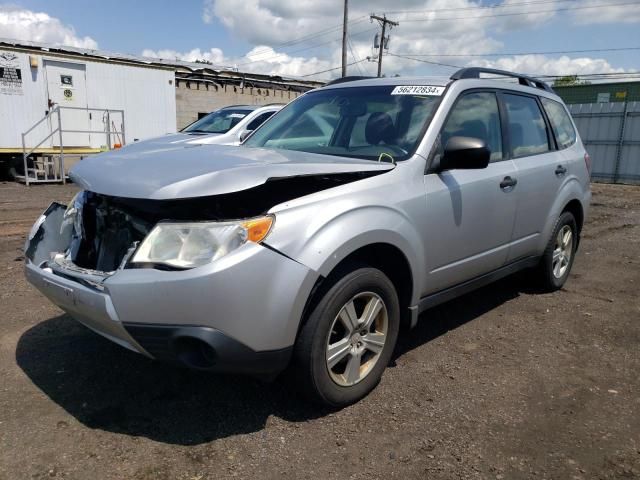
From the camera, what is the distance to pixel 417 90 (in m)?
3.63

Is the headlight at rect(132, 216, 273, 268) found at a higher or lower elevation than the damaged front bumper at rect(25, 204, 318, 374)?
higher

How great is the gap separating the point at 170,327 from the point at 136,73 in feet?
50.8

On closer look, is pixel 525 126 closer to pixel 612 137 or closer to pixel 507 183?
pixel 507 183

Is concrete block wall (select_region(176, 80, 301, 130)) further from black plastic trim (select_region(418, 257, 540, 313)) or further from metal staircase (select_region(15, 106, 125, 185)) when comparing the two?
black plastic trim (select_region(418, 257, 540, 313))

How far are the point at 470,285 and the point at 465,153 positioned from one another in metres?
1.06

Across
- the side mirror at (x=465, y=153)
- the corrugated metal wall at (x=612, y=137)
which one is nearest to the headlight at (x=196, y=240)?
the side mirror at (x=465, y=153)

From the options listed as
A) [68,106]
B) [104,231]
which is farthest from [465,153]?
[68,106]

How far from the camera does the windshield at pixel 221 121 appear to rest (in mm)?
9930

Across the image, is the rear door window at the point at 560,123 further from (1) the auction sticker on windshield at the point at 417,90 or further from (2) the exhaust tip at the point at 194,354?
(2) the exhaust tip at the point at 194,354

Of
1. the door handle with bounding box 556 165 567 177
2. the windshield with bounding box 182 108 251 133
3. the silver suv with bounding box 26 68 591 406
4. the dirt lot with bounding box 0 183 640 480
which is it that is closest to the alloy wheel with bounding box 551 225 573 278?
the door handle with bounding box 556 165 567 177

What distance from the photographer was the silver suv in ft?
7.82

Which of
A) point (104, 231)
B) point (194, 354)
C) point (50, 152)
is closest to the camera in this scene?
point (194, 354)

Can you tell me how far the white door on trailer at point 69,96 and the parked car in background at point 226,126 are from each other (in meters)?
5.71

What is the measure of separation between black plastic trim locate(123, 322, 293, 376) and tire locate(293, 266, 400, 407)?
226 mm
